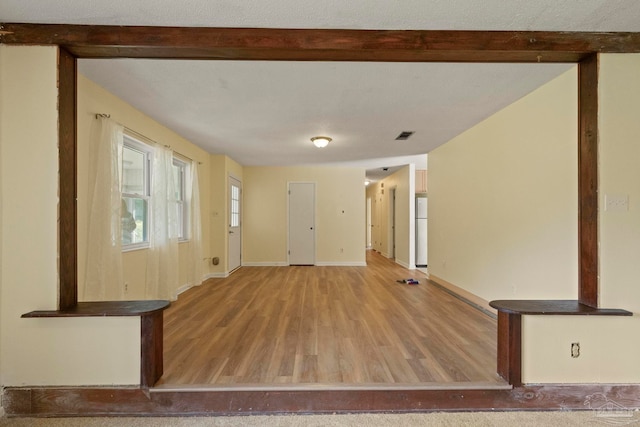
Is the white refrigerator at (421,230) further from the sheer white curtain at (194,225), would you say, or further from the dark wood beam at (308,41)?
the dark wood beam at (308,41)

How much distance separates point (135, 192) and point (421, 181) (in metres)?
5.82

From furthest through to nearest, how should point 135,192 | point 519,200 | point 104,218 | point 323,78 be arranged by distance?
1. point 135,192
2. point 519,200
3. point 104,218
4. point 323,78

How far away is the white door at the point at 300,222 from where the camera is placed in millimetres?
7090

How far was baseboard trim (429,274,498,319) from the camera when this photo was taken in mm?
3494

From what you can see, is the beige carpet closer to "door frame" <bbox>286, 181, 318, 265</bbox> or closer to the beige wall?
the beige wall

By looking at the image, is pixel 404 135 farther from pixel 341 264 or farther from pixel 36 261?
pixel 36 261

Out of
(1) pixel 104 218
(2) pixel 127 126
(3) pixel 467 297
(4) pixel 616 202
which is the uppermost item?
(2) pixel 127 126

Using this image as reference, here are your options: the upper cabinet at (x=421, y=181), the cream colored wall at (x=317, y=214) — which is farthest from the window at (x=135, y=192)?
the upper cabinet at (x=421, y=181)

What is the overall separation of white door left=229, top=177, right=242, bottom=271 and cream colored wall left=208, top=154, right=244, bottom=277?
0.35 metres

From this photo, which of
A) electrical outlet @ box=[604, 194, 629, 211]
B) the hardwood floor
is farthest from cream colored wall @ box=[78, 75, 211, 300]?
electrical outlet @ box=[604, 194, 629, 211]

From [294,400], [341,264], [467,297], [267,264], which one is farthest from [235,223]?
[294,400]

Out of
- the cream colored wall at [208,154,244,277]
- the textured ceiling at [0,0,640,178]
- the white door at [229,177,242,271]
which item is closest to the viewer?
the textured ceiling at [0,0,640,178]

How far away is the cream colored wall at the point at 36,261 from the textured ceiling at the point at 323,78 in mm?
383

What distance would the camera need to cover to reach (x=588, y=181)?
2.00m
